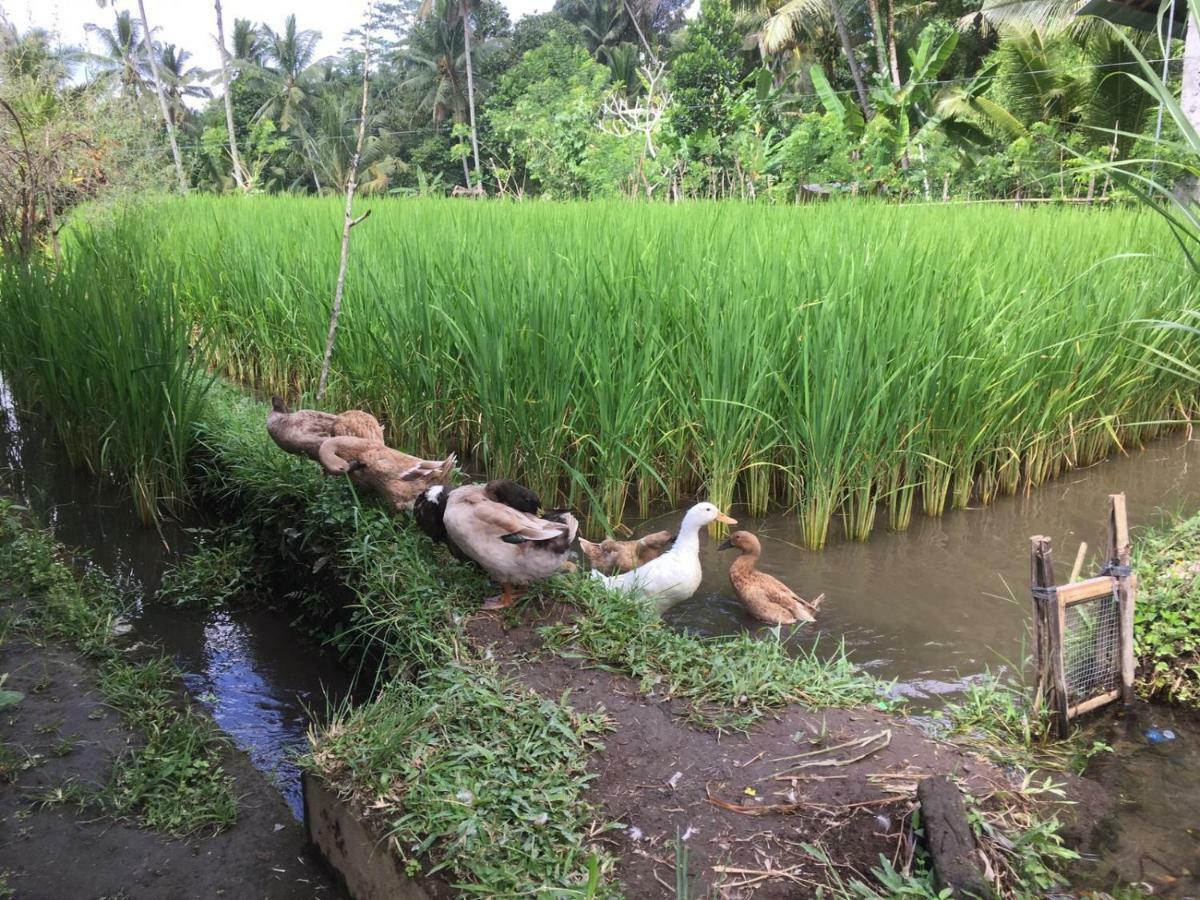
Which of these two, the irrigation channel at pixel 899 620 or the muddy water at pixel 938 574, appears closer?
the irrigation channel at pixel 899 620

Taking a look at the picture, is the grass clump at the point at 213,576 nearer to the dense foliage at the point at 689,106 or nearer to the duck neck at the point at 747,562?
the duck neck at the point at 747,562

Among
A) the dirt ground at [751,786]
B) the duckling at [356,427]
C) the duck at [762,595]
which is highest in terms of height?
the duckling at [356,427]

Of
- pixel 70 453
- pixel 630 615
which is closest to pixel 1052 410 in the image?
pixel 630 615

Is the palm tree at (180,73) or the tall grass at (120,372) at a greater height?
the palm tree at (180,73)

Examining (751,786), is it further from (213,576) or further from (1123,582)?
(213,576)

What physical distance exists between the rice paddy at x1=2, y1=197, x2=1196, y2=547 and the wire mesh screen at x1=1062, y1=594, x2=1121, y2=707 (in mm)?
1475

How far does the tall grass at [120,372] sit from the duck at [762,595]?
286 cm

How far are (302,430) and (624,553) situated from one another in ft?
4.92

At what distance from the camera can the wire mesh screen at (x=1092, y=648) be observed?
2.89 metres

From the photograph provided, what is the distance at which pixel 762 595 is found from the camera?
151 inches

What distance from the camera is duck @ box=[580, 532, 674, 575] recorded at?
13.0 ft

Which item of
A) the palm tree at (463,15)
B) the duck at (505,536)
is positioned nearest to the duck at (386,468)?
the duck at (505,536)

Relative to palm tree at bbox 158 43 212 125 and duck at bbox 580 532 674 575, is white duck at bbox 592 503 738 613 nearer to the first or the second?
duck at bbox 580 532 674 575

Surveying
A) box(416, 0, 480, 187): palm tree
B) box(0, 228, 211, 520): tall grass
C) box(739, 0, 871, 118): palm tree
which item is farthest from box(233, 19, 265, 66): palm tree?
box(0, 228, 211, 520): tall grass
